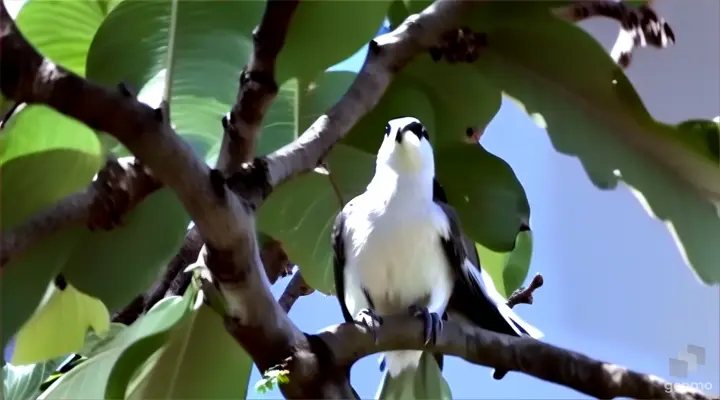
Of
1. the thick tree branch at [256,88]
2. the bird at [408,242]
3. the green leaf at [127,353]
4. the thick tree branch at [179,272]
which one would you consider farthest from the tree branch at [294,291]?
the thick tree branch at [256,88]

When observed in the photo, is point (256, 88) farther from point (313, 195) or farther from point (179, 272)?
point (179, 272)

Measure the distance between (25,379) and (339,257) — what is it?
0.35 meters

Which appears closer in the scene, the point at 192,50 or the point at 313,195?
the point at 192,50

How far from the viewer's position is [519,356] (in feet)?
1.31

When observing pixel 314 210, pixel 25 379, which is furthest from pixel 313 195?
pixel 25 379

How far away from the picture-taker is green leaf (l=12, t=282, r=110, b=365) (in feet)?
1.73

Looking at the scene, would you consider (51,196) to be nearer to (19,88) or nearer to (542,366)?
(19,88)

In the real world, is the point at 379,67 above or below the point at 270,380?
above

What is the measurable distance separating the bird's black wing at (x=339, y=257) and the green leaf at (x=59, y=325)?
0.20 metres

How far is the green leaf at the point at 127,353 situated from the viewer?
369 mm

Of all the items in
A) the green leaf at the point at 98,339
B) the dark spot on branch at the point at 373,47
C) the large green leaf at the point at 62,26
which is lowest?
the green leaf at the point at 98,339

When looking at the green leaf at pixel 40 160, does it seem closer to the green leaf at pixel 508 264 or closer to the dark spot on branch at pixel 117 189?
the dark spot on branch at pixel 117 189

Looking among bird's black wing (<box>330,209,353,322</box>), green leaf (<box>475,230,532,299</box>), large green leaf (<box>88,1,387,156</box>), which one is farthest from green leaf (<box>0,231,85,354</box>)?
green leaf (<box>475,230,532,299</box>)

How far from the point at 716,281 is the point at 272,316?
0.28 m
